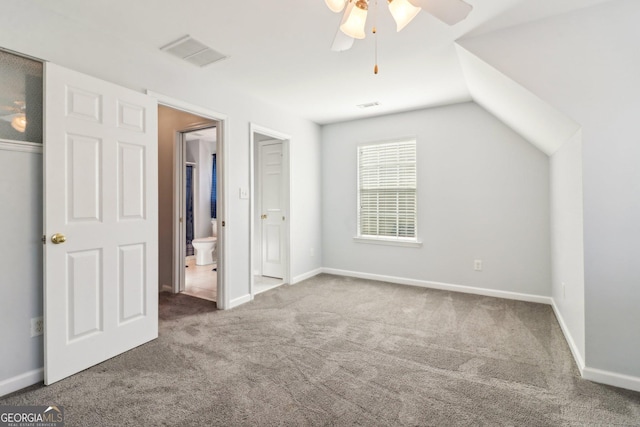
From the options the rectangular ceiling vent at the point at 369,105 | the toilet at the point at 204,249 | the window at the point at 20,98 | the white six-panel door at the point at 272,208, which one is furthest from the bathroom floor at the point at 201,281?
the rectangular ceiling vent at the point at 369,105

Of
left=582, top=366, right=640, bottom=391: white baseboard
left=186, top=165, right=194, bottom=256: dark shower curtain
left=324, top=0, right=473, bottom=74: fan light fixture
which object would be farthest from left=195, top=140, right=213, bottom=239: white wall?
left=582, top=366, right=640, bottom=391: white baseboard

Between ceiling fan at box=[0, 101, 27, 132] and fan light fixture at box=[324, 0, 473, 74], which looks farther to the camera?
ceiling fan at box=[0, 101, 27, 132]

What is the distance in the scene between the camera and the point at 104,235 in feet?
7.41

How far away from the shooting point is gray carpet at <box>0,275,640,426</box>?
5.56ft

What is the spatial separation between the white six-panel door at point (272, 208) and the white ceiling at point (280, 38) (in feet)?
4.07

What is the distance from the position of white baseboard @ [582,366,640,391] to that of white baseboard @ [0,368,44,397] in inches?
143

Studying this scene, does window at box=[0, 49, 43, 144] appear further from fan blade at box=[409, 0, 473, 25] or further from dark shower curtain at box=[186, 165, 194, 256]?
dark shower curtain at box=[186, 165, 194, 256]

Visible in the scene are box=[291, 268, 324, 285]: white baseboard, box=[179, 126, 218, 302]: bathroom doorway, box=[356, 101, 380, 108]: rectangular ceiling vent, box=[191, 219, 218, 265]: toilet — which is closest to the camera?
box=[356, 101, 380, 108]: rectangular ceiling vent

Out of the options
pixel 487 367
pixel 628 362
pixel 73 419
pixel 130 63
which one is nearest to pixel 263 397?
pixel 73 419

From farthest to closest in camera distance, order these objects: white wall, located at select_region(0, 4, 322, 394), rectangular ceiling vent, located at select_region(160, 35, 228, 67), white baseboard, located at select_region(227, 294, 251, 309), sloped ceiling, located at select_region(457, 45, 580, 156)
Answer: white baseboard, located at select_region(227, 294, 251, 309), rectangular ceiling vent, located at select_region(160, 35, 228, 67), sloped ceiling, located at select_region(457, 45, 580, 156), white wall, located at select_region(0, 4, 322, 394)

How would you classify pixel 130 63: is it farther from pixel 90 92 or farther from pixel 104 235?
→ pixel 104 235

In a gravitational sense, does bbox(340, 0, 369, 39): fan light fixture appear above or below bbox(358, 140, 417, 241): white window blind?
above

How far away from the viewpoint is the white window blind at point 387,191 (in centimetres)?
436

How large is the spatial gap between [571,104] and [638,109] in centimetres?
33
